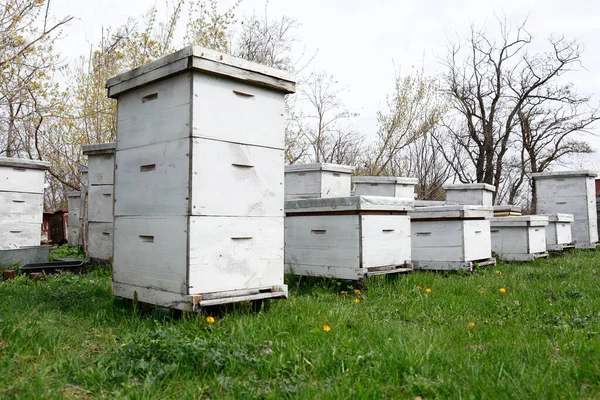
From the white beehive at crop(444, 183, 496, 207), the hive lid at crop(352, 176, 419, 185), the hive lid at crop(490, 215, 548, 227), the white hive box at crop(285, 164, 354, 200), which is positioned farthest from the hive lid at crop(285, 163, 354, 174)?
the white beehive at crop(444, 183, 496, 207)

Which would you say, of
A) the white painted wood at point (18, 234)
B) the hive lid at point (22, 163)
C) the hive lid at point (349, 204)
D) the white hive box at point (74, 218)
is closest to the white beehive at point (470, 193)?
the hive lid at point (349, 204)

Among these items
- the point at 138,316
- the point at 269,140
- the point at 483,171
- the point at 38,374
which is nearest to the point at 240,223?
the point at 269,140

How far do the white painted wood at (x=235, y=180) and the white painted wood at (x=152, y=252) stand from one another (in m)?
0.27

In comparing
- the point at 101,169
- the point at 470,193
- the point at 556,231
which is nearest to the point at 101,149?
the point at 101,169

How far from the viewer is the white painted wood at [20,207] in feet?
23.9

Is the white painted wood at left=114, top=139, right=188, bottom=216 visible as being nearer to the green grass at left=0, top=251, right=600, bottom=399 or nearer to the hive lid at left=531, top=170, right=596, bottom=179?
the green grass at left=0, top=251, right=600, bottom=399

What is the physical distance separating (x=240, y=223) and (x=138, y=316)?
1.06 metres

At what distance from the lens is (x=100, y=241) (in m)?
6.61

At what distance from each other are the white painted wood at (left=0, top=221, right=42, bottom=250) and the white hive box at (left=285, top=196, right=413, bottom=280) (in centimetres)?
468

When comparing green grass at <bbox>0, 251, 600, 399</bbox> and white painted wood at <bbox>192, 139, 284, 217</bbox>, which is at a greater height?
white painted wood at <bbox>192, 139, 284, 217</bbox>

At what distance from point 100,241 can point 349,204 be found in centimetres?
379

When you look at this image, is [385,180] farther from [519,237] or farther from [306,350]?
[306,350]

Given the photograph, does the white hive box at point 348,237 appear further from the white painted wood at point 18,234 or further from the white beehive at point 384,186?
the white painted wood at point 18,234

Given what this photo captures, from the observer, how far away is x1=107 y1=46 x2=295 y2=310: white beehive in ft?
11.0
